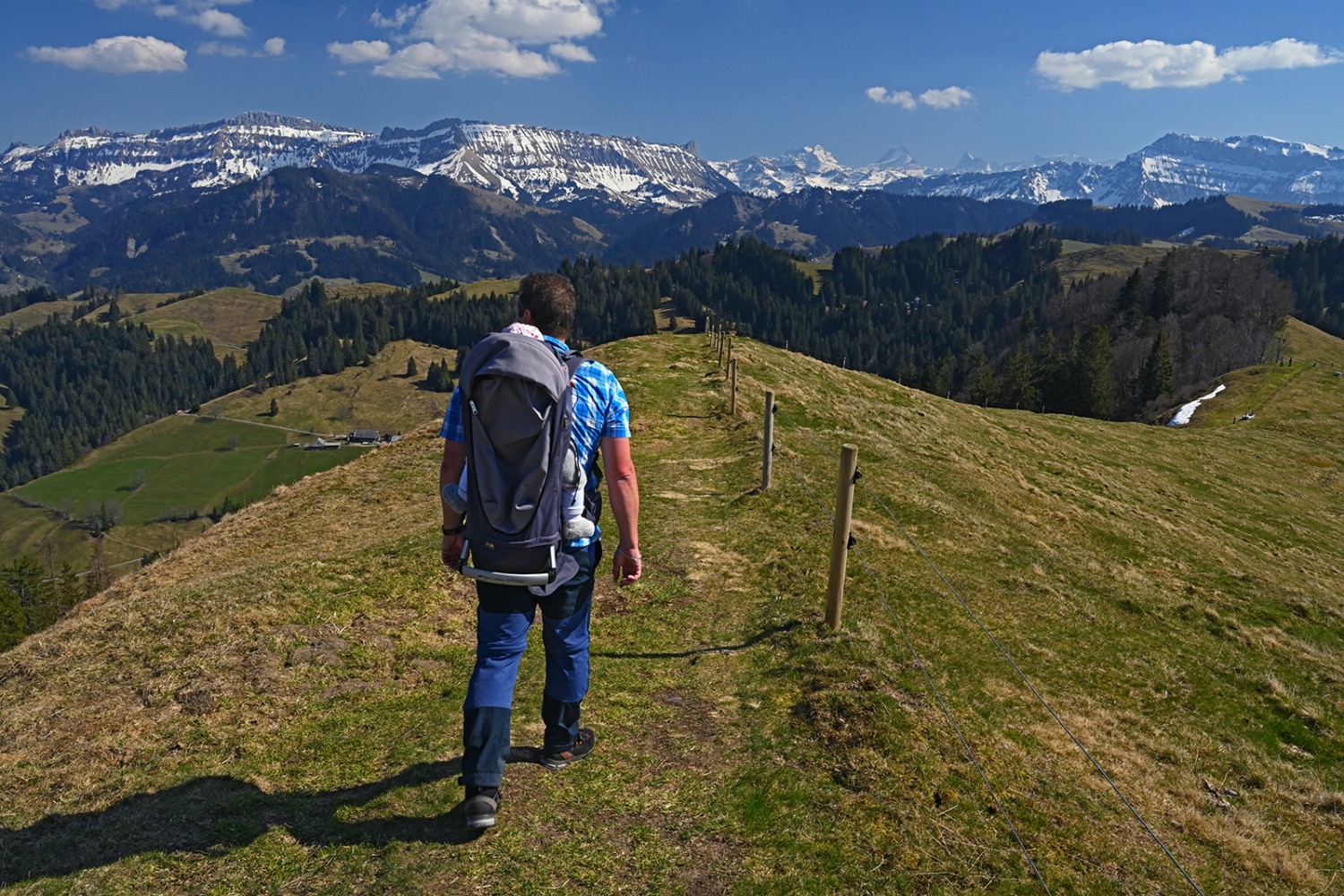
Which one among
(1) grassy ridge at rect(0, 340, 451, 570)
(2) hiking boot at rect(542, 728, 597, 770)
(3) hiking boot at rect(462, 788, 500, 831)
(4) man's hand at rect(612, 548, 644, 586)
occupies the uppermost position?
(4) man's hand at rect(612, 548, 644, 586)

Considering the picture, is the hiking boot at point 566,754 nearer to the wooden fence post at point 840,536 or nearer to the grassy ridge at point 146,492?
the wooden fence post at point 840,536

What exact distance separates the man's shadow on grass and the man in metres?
1.04

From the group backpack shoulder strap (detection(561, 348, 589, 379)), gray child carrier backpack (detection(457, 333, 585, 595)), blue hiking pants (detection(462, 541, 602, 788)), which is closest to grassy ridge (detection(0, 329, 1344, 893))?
blue hiking pants (detection(462, 541, 602, 788))

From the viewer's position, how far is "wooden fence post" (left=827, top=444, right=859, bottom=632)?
10.6m

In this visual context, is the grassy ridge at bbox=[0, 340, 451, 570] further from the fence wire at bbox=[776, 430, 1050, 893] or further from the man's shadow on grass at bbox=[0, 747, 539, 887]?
the fence wire at bbox=[776, 430, 1050, 893]

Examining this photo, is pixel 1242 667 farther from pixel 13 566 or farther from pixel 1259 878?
pixel 13 566

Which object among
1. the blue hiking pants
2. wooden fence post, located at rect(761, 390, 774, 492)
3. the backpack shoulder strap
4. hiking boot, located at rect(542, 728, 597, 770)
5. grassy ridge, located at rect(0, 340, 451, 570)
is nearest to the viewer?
the blue hiking pants

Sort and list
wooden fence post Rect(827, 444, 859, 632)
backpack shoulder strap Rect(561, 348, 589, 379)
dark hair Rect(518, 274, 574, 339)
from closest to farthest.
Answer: backpack shoulder strap Rect(561, 348, 589, 379) → dark hair Rect(518, 274, 574, 339) → wooden fence post Rect(827, 444, 859, 632)

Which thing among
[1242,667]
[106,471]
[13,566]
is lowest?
[106,471]

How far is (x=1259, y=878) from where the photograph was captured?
7547mm

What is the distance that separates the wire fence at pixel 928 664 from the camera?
696cm

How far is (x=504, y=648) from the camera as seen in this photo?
20.0 feet

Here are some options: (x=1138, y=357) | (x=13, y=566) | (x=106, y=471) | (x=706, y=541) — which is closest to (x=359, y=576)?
(x=706, y=541)

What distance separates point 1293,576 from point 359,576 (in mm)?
31940
